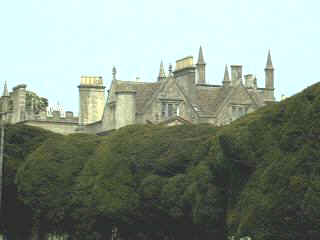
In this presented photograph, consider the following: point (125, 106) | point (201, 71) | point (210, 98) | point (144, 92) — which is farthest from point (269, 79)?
point (125, 106)

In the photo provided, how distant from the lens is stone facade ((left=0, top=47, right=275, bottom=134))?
3578 inches

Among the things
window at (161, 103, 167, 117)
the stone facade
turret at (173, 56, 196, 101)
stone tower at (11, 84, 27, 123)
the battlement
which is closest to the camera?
the stone facade

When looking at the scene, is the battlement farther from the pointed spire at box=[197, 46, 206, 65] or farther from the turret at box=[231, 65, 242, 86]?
the pointed spire at box=[197, 46, 206, 65]

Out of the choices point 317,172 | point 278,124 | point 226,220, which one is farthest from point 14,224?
point 317,172

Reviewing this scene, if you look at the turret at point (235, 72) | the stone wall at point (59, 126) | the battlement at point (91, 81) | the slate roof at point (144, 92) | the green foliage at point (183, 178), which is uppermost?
the turret at point (235, 72)

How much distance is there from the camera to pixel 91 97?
325 feet

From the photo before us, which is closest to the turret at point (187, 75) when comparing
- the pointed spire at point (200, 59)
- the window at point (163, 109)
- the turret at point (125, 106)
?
the window at point (163, 109)

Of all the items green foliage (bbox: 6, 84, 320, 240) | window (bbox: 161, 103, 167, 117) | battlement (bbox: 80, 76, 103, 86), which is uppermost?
battlement (bbox: 80, 76, 103, 86)

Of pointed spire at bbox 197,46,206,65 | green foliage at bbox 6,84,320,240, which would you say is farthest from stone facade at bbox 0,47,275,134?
green foliage at bbox 6,84,320,240

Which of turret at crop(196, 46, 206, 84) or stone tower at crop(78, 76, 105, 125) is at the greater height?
turret at crop(196, 46, 206, 84)

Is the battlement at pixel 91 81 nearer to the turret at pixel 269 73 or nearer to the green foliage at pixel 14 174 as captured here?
the turret at pixel 269 73

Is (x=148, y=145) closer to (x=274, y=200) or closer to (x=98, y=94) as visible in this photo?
Result: (x=274, y=200)

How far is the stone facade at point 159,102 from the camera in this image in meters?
90.9

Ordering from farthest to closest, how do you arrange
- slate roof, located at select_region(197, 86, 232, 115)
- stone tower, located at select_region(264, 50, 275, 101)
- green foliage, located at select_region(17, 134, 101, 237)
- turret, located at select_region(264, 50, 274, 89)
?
turret, located at select_region(264, 50, 274, 89), stone tower, located at select_region(264, 50, 275, 101), slate roof, located at select_region(197, 86, 232, 115), green foliage, located at select_region(17, 134, 101, 237)
